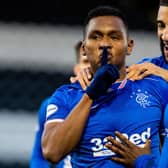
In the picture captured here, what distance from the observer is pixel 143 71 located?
2.57 m

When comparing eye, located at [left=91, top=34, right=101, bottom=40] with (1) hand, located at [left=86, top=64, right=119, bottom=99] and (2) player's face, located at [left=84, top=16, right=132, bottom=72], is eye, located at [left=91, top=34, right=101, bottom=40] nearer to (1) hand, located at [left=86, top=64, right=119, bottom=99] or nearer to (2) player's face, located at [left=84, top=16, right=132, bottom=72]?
(2) player's face, located at [left=84, top=16, right=132, bottom=72]

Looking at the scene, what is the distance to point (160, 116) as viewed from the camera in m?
2.45

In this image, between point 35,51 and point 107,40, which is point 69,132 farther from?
point 35,51

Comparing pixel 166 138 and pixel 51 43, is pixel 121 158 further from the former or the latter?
pixel 51 43

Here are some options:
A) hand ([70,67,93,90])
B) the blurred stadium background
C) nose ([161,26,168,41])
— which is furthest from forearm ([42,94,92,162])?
the blurred stadium background

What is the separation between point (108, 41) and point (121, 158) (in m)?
0.37

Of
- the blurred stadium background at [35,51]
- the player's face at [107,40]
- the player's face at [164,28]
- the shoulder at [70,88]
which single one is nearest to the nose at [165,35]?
the player's face at [164,28]

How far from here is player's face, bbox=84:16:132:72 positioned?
2.41 m

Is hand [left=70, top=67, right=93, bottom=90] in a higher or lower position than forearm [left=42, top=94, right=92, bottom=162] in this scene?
higher

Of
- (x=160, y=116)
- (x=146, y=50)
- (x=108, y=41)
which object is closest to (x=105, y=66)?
(x=108, y=41)

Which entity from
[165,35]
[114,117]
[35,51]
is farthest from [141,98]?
[35,51]

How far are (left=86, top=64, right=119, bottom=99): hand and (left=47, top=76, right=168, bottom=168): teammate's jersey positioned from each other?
80mm

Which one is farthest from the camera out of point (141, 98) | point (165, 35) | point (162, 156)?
point (165, 35)

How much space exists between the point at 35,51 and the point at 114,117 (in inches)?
134
